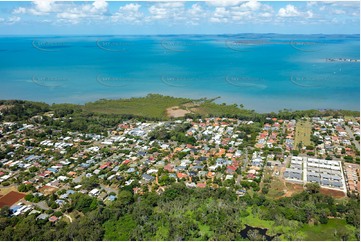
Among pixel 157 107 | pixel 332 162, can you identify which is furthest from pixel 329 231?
pixel 157 107

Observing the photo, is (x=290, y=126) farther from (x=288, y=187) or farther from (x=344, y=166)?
(x=288, y=187)

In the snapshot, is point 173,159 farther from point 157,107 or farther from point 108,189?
point 157,107

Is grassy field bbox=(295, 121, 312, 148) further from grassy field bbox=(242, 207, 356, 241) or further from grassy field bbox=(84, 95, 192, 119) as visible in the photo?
grassy field bbox=(84, 95, 192, 119)

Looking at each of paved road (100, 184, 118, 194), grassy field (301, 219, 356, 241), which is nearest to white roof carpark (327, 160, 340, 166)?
grassy field (301, 219, 356, 241)

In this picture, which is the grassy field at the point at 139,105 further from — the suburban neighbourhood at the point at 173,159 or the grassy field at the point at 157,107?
the suburban neighbourhood at the point at 173,159

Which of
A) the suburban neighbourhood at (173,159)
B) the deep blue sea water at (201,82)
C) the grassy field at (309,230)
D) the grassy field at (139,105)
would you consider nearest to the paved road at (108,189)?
the suburban neighbourhood at (173,159)

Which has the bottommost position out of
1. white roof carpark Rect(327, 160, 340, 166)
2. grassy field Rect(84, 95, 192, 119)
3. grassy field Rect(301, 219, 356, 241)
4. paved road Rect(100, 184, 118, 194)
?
grassy field Rect(84, 95, 192, 119)
